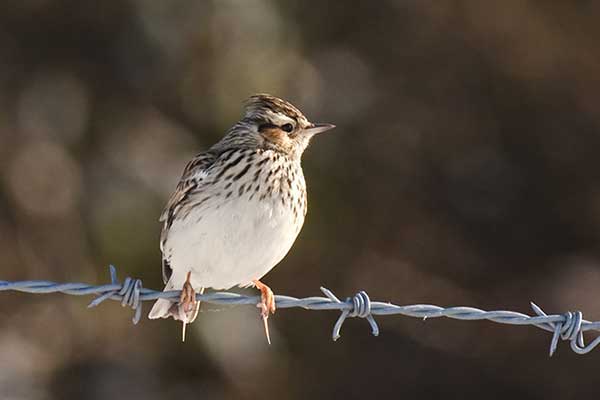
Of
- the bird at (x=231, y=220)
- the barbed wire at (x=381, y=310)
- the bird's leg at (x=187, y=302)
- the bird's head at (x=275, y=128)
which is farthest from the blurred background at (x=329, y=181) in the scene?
the barbed wire at (x=381, y=310)

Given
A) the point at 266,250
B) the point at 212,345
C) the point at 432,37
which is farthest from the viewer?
the point at 432,37

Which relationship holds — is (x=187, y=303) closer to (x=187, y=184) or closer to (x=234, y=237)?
(x=234, y=237)

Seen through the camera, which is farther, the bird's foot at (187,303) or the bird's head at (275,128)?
the bird's head at (275,128)

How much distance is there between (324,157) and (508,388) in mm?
3265

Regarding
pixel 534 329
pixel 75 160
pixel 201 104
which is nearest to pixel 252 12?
pixel 201 104

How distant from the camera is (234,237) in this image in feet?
23.2

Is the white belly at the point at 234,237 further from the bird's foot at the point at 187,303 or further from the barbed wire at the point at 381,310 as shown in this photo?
the barbed wire at the point at 381,310

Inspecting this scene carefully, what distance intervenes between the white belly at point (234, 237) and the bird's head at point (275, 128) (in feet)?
2.02

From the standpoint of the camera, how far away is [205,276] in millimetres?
7418

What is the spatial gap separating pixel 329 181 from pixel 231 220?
664 centimetres

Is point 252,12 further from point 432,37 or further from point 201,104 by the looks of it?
point 432,37

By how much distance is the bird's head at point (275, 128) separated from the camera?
25.7ft

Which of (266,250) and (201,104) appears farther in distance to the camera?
(201,104)

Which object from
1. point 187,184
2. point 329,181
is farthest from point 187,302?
point 329,181
